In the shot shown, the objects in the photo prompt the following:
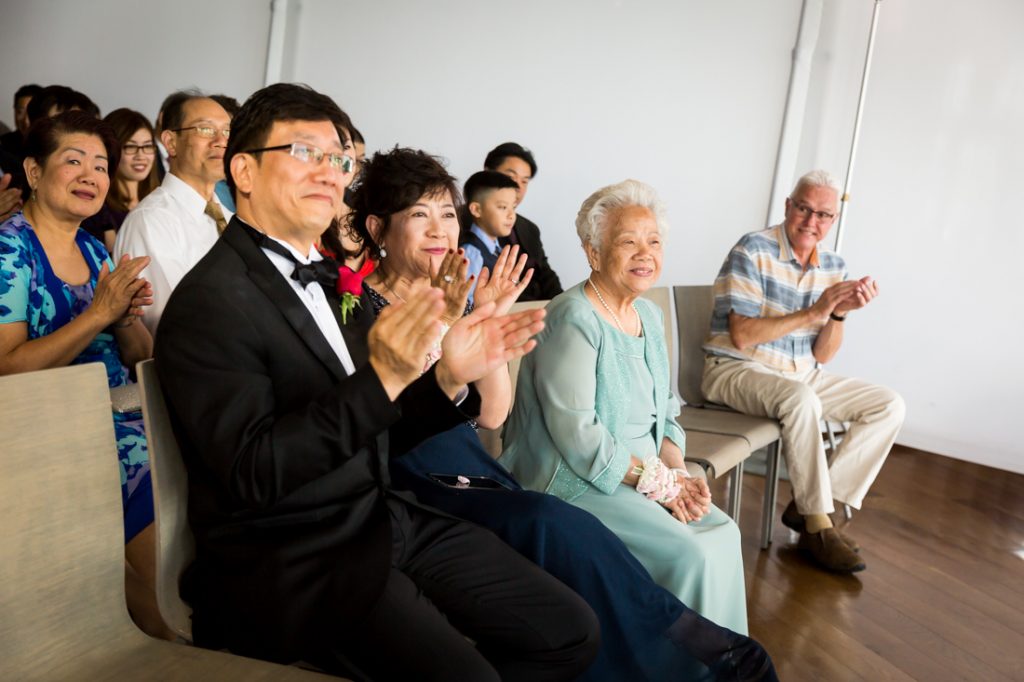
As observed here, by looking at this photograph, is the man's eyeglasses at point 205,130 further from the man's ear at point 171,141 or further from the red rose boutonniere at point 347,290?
the red rose boutonniere at point 347,290

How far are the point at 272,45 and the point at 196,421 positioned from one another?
5089 millimetres

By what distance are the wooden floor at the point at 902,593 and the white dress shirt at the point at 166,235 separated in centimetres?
208

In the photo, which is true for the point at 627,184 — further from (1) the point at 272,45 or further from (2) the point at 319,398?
(1) the point at 272,45

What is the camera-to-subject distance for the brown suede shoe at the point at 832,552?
11.3 ft

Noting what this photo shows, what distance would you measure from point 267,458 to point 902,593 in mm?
2741

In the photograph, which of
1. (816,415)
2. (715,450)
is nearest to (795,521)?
(816,415)

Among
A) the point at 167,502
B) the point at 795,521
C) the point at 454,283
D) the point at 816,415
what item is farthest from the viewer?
the point at 795,521

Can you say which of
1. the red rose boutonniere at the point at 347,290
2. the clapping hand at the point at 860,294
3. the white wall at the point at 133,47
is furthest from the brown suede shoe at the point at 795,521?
the white wall at the point at 133,47

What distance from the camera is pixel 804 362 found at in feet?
12.9

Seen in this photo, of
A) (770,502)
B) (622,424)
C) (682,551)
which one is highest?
(622,424)

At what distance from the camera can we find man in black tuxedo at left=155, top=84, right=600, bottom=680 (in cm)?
139

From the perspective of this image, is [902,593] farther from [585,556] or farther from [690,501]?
[585,556]

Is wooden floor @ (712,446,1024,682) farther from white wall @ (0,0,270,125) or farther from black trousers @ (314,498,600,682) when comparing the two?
white wall @ (0,0,270,125)

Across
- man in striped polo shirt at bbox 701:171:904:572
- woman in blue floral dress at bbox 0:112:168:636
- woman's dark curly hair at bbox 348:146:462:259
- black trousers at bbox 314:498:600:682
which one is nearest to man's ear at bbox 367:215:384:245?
woman's dark curly hair at bbox 348:146:462:259
